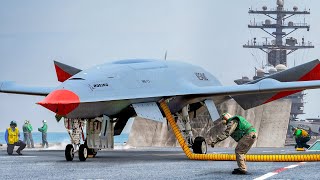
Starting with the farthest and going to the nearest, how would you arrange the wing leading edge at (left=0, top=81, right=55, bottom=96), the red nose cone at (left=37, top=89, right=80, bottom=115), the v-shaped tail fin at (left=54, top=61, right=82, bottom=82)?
1. the v-shaped tail fin at (left=54, top=61, right=82, bottom=82)
2. the wing leading edge at (left=0, top=81, right=55, bottom=96)
3. the red nose cone at (left=37, top=89, right=80, bottom=115)

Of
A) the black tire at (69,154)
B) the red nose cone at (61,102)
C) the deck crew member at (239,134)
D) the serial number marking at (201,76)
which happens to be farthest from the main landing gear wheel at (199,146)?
the deck crew member at (239,134)

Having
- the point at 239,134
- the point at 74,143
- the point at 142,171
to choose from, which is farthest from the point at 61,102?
the point at 239,134

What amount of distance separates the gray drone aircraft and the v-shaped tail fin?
18.3 feet

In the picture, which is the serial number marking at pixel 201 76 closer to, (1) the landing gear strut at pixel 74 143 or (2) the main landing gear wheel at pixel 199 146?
(2) the main landing gear wheel at pixel 199 146

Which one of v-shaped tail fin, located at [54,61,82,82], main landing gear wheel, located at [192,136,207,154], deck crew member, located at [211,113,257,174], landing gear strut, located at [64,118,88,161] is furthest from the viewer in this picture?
v-shaped tail fin, located at [54,61,82,82]

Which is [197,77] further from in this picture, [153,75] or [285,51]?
[285,51]

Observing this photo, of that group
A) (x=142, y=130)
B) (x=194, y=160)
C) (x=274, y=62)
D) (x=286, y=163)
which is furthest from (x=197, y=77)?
(x=274, y=62)

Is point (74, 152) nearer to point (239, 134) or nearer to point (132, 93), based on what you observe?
point (132, 93)

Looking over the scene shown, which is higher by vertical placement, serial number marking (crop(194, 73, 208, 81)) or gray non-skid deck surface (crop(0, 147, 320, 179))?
serial number marking (crop(194, 73, 208, 81))

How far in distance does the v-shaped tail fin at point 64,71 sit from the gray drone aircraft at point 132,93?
18.3 feet

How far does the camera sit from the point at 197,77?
29.8 m

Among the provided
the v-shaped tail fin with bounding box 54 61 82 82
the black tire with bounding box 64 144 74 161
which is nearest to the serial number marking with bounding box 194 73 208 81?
the v-shaped tail fin with bounding box 54 61 82 82

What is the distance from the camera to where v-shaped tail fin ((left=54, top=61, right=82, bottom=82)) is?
32500 mm

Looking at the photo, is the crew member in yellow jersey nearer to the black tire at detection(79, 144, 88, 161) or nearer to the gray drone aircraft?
the gray drone aircraft
